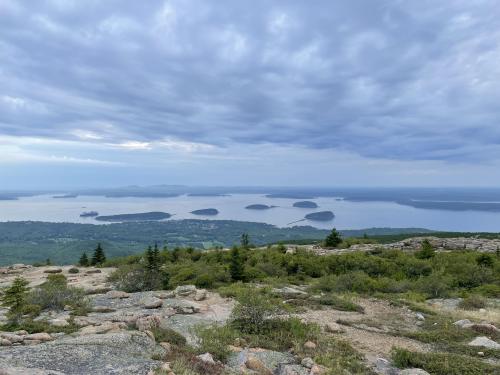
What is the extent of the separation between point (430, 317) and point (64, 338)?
12.5 metres

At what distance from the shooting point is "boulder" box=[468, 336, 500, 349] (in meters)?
9.78

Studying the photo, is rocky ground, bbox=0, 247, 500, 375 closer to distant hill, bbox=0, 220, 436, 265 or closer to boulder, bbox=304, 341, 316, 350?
boulder, bbox=304, 341, 316, 350

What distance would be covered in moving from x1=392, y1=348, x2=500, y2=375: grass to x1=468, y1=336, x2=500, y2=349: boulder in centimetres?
130

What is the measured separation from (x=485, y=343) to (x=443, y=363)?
2.87 m

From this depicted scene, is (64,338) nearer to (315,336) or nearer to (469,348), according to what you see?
(315,336)

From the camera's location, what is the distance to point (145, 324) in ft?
34.1

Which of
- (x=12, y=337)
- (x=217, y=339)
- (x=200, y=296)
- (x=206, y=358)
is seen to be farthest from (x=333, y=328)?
(x=12, y=337)

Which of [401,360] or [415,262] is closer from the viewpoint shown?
[401,360]

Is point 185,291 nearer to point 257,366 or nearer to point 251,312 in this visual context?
point 251,312

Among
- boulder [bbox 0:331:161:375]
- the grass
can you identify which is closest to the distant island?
boulder [bbox 0:331:161:375]

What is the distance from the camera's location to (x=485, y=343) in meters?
10.0

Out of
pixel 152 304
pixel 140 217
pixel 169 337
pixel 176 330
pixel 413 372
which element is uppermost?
pixel 413 372

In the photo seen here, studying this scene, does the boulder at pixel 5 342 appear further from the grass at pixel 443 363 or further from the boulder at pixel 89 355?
the grass at pixel 443 363

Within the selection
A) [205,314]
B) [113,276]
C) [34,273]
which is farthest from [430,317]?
[34,273]
